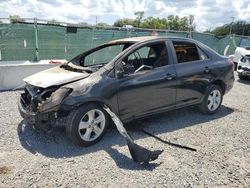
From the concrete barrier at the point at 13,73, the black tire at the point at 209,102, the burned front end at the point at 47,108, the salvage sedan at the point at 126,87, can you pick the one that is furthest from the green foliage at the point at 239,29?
the burned front end at the point at 47,108

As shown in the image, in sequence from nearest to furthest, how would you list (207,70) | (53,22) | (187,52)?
(187,52) → (207,70) → (53,22)

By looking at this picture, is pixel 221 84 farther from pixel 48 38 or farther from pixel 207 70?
pixel 48 38

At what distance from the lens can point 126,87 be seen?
4539mm

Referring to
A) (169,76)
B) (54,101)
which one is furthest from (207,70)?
(54,101)

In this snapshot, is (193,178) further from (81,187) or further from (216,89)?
(216,89)

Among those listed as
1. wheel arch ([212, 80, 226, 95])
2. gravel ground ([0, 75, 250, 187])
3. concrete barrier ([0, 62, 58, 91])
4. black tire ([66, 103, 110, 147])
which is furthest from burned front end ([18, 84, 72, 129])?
concrete barrier ([0, 62, 58, 91])

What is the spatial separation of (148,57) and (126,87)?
1.27 meters

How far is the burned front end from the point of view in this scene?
4023 mm

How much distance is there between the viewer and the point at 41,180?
132 inches

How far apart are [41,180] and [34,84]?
160 cm

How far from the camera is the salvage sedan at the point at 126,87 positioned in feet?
13.5

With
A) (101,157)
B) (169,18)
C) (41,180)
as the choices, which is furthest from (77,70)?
(169,18)

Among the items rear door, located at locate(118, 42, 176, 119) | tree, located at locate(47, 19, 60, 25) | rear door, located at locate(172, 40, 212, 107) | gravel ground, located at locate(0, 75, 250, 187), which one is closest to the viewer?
gravel ground, located at locate(0, 75, 250, 187)

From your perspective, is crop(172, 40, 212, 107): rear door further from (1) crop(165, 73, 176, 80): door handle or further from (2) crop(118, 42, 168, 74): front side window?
(2) crop(118, 42, 168, 74): front side window
